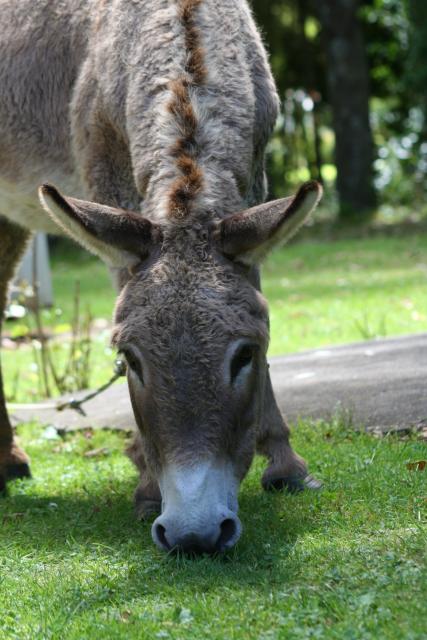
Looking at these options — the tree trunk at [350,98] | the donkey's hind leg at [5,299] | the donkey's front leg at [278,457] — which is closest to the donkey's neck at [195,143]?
the donkey's front leg at [278,457]

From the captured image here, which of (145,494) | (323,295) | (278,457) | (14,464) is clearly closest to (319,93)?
(323,295)

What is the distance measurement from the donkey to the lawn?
0.21 m

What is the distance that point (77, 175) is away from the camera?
570 centimetres

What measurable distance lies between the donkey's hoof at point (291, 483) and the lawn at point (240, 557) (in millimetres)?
78

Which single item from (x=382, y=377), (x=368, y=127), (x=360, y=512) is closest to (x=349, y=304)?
(x=382, y=377)

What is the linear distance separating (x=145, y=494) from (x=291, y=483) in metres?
0.75

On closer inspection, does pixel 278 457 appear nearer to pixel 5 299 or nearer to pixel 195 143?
pixel 195 143

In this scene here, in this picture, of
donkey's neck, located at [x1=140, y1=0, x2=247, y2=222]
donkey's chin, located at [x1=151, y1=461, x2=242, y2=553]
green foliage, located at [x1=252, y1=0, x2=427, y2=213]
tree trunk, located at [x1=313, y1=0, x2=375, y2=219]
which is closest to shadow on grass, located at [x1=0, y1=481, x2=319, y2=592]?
donkey's chin, located at [x1=151, y1=461, x2=242, y2=553]

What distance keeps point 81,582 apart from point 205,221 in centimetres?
159

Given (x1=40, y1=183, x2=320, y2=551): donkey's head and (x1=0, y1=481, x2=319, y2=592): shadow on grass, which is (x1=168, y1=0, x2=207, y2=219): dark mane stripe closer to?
(x1=40, y1=183, x2=320, y2=551): donkey's head

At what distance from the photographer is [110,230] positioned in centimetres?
439

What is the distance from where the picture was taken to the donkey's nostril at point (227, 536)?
4004 millimetres

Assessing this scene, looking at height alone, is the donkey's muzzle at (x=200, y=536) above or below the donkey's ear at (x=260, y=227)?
below

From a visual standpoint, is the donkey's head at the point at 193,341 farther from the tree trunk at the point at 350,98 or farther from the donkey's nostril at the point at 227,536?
the tree trunk at the point at 350,98
